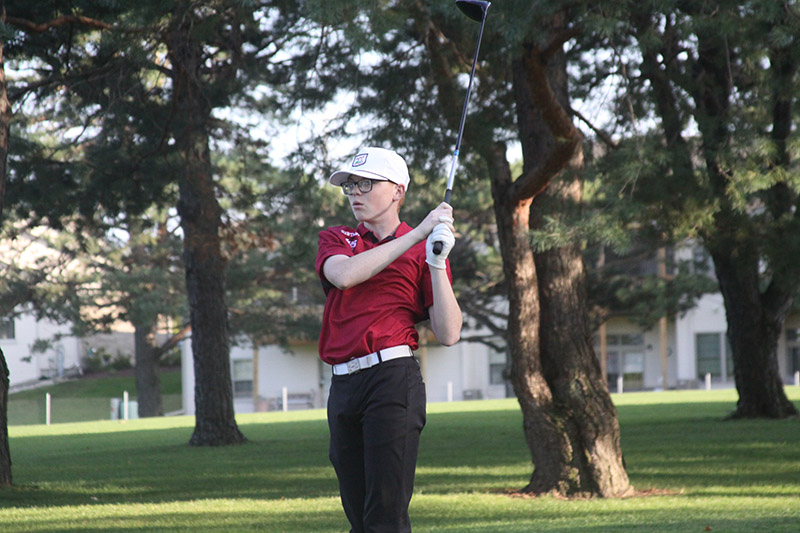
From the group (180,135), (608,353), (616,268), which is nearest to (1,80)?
(180,135)

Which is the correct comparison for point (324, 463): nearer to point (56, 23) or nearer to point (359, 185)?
point (56, 23)

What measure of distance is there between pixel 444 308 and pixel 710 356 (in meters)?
39.2

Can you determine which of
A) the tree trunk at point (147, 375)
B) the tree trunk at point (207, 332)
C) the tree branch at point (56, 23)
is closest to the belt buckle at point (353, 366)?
the tree branch at point (56, 23)

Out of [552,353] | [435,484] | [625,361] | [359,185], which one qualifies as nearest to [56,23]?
[552,353]

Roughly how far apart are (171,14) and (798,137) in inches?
232

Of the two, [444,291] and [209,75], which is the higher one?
[209,75]

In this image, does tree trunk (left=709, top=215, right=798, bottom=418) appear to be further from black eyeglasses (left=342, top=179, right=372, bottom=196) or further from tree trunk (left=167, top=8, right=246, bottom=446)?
black eyeglasses (left=342, top=179, right=372, bottom=196)

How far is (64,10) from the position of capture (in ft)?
35.6

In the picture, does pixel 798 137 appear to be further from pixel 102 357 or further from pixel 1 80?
pixel 102 357

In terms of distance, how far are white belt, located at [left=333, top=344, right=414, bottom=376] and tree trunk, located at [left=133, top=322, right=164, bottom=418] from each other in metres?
32.2

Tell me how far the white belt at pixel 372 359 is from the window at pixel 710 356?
3881cm

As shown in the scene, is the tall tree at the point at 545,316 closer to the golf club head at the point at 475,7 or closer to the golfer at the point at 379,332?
the golf club head at the point at 475,7

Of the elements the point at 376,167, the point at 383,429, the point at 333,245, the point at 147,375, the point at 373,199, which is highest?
the point at 376,167

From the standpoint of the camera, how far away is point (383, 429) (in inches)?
137
